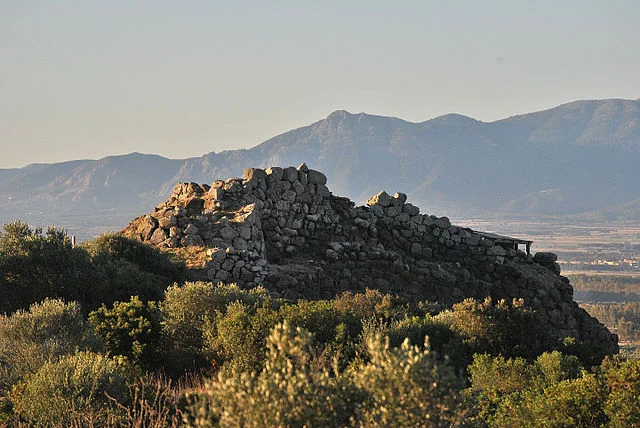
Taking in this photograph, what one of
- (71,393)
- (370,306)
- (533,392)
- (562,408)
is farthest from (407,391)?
(370,306)

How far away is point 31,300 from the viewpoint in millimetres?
24234

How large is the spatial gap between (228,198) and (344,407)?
78.1ft

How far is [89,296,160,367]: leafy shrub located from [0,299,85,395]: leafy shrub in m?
0.82

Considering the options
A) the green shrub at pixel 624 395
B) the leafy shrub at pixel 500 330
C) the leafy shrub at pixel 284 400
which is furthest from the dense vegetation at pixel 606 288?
the leafy shrub at pixel 284 400

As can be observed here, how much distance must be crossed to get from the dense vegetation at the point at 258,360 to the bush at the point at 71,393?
0.07 feet

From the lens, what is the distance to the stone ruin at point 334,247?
30062 millimetres

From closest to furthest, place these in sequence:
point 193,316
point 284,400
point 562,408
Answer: point 284,400 → point 562,408 → point 193,316

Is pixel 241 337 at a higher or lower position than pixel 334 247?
lower

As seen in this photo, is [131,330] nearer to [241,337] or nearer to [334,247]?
[241,337]

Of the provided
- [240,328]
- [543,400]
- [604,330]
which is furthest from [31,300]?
[604,330]

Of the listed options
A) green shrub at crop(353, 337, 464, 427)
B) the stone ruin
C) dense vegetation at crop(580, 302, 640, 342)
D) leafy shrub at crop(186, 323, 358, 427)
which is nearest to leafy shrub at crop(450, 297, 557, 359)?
the stone ruin

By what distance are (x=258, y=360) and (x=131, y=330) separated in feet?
13.8

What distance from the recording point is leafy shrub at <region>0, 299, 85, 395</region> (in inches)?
627

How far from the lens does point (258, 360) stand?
16812 mm
